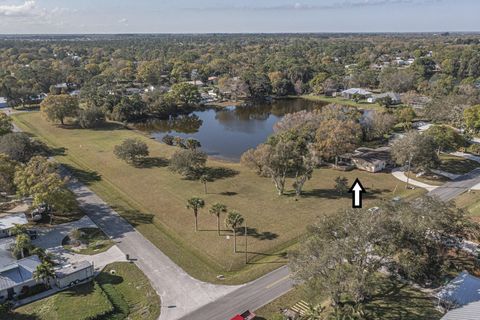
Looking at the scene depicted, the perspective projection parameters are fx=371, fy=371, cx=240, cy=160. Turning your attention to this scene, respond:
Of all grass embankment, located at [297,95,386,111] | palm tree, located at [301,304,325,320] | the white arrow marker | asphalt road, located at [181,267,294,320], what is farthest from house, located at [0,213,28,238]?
grass embankment, located at [297,95,386,111]

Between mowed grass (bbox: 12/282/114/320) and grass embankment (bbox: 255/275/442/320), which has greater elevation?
mowed grass (bbox: 12/282/114/320)

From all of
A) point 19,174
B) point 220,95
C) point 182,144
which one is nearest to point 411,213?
point 19,174

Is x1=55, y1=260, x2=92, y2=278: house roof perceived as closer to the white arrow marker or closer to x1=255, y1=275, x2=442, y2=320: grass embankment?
x1=255, y1=275, x2=442, y2=320: grass embankment

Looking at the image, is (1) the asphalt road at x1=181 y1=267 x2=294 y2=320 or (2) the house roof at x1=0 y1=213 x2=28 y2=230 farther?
(2) the house roof at x1=0 y1=213 x2=28 y2=230

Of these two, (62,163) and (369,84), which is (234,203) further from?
(369,84)

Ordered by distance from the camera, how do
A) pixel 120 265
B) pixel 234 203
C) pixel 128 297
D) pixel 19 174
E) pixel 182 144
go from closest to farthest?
pixel 128 297 < pixel 120 265 < pixel 19 174 < pixel 234 203 < pixel 182 144

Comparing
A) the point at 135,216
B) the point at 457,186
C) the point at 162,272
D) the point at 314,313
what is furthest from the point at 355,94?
the point at 314,313
